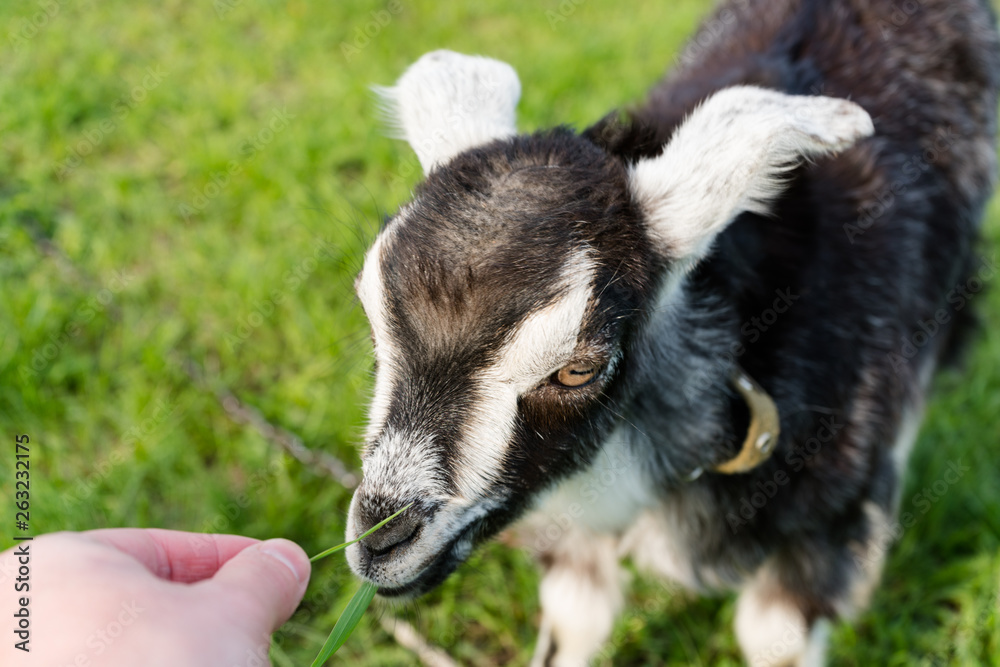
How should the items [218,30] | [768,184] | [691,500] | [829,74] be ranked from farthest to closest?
1. [218,30]
2. [829,74]
3. [691,500]
4. [768,184]

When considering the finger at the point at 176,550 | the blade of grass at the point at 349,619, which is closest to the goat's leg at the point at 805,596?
the blade of grass at the point at 349,619

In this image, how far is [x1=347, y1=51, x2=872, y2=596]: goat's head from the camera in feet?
6.43

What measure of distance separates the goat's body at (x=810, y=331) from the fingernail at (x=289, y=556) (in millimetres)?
859

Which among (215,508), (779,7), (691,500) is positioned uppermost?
(779,7)

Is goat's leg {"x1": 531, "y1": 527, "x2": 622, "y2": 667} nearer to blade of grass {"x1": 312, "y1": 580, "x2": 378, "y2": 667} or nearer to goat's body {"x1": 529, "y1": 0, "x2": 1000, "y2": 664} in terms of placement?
goat's body {"x1": 529, "y1": 0, "x2": 1000, "y2": 664}

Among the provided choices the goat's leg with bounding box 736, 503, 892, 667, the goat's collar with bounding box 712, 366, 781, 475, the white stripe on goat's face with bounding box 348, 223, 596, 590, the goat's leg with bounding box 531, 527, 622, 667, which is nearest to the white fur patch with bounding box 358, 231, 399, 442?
the white stripe on goat's face with bounding box 348, 223, 596, 590

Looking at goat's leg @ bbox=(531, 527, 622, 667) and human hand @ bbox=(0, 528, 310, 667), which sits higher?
human hand @ bbox=(0, 528, 310, 667)

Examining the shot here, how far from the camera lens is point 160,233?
4.77 m

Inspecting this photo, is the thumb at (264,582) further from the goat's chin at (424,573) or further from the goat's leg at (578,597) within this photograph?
the goat's leg at (578,597)

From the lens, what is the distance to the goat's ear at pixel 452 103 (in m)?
2.44

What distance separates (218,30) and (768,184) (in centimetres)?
519

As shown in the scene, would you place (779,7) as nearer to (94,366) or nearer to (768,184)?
(768,184)

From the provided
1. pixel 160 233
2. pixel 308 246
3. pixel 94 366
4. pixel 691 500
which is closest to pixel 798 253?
pixel 691 500

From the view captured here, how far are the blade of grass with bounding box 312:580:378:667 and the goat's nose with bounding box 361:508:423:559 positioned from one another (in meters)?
0.13
